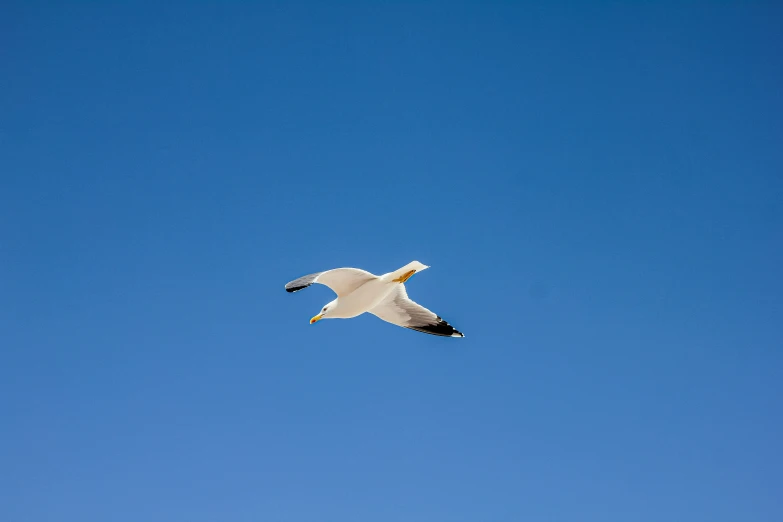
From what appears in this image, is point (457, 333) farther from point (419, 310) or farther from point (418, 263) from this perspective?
point (418, 263)

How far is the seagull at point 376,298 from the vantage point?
32.3 ft

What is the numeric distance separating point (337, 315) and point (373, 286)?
956mm

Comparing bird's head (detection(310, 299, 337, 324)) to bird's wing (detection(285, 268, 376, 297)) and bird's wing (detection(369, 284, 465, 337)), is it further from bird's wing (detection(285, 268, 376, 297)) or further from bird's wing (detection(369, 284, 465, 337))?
bird's wing (detection(369, 284, 465, 337))

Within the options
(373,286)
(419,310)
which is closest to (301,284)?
(373,286)

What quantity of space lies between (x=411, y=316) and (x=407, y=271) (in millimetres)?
1647

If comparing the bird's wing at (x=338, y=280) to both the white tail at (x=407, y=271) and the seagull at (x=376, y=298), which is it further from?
the white tail at (x=407, y=271)

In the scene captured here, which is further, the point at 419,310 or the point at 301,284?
the point at 419,310

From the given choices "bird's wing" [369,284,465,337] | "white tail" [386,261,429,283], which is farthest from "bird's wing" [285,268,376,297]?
"bird's wing" [369,284,465,337]

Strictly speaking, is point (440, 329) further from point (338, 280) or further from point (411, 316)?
point (338, 280)

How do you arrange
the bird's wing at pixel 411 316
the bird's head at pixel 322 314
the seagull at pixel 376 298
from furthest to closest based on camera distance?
1. the bird's wing at pixel 411 316
2. the bird's head at pixel 322 314
3. the seagull at pixel 376 298

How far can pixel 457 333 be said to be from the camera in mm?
11500

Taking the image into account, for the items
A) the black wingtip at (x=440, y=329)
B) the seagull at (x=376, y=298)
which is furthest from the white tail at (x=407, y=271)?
the black wingtip at (x=440, y=329)

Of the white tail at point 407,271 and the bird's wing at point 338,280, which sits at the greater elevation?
the white tail at point 407,271

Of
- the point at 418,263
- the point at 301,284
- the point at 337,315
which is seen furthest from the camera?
the point at 337,315
